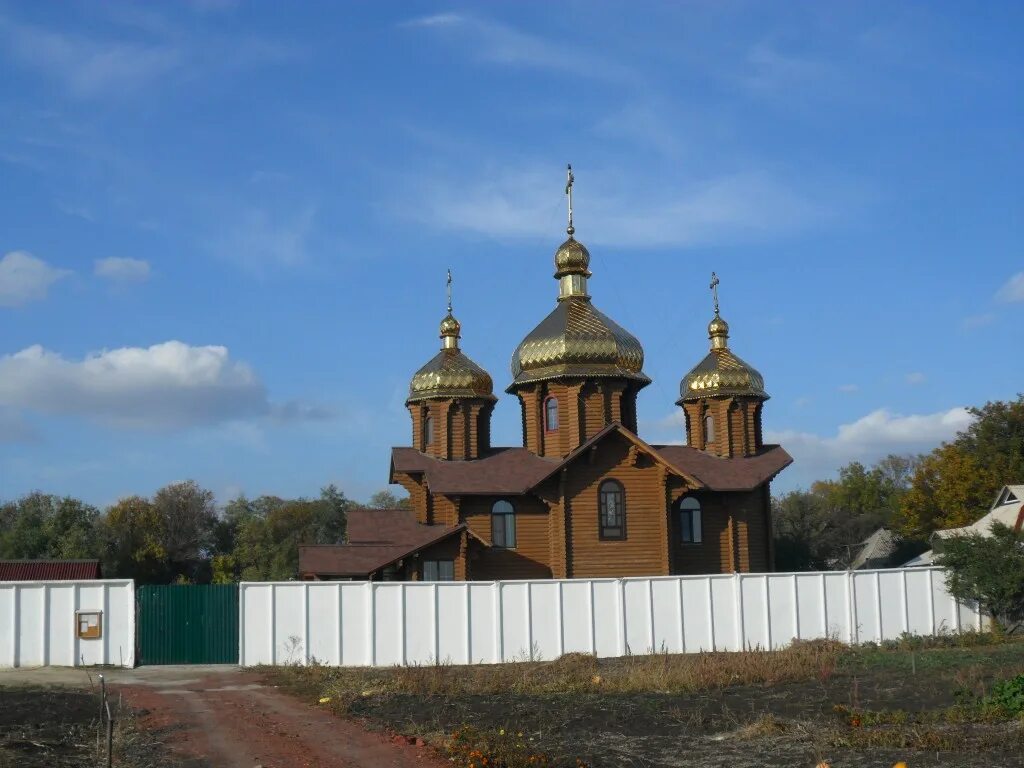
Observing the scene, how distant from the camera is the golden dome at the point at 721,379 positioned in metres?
37.7

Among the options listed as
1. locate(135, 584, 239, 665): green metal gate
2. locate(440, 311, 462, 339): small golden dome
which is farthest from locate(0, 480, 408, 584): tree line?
locate(135, 584, 239, 665): green metal gate

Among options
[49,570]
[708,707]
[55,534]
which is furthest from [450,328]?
[55,534]

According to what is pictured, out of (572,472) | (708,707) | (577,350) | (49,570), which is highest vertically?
(577,350)

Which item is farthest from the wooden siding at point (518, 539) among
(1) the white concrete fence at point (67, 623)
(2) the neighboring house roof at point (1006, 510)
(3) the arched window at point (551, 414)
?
(2) the neighboring house roof at point (1006, 510)

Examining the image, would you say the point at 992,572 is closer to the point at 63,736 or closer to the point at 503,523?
the point at 503,523

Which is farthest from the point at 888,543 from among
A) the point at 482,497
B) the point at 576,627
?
the point at 576,627

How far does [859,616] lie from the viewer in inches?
1011

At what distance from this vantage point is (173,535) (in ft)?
236

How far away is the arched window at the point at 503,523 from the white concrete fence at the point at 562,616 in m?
9.43

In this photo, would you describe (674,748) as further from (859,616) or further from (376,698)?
(859,616)

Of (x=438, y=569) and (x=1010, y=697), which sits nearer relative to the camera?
(x=1010, y=697)

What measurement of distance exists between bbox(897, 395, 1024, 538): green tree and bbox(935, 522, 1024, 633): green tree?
28830 millimetres

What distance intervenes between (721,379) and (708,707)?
73.6 feet

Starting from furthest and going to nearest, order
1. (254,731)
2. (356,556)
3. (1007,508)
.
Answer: (1007,508), (356,556), (254,731)
